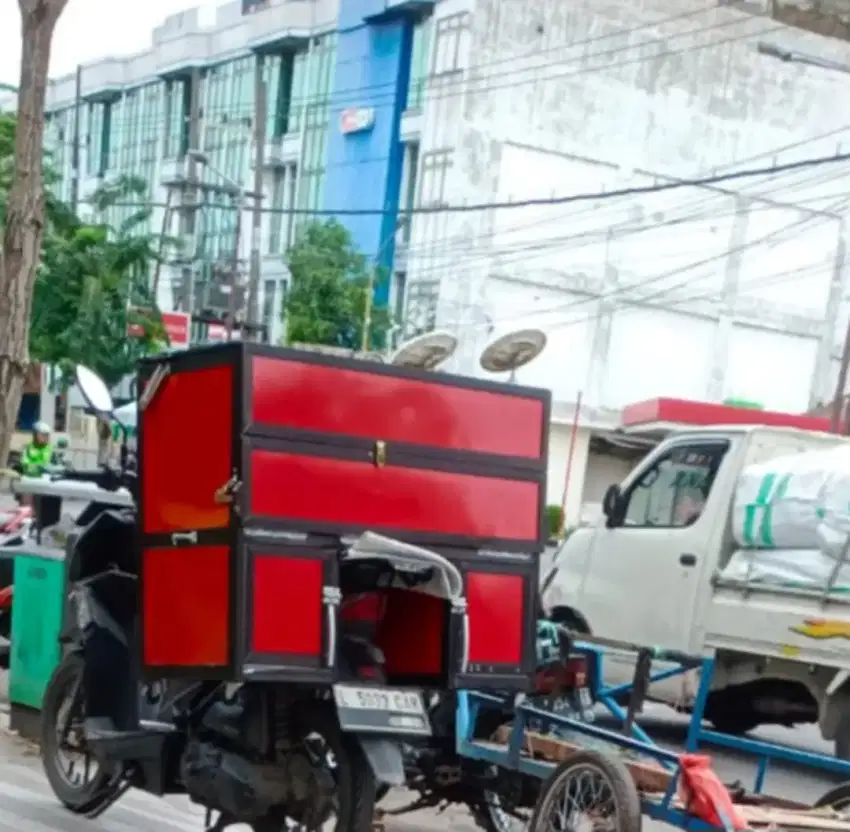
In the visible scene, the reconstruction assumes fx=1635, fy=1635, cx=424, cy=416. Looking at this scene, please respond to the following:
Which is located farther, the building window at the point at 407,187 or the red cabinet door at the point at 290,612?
the building window at the point at 407,187

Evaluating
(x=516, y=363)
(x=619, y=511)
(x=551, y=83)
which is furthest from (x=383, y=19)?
(x=619, y=511)

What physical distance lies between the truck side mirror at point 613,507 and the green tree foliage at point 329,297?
23.2 m

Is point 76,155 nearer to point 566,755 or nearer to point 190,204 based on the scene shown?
point 190,204

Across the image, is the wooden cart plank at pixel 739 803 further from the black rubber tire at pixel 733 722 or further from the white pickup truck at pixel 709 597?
the black rubber tire at pixel 733 722

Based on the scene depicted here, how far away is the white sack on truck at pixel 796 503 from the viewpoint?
8.95 metres

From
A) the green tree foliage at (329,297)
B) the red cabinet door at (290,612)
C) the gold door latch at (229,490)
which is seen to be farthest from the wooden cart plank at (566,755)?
the green tree foliage at (329,297)

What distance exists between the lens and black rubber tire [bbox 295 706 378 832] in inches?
224

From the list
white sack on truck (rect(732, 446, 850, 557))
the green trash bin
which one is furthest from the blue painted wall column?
the green trash bin

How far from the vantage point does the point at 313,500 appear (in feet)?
18.5

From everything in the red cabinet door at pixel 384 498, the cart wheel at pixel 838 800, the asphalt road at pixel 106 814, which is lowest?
the asphalt road at pixel 106 814

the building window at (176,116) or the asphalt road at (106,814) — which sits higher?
the building window at (176,116)

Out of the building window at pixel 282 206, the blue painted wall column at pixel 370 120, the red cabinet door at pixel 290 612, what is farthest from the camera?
the building window at pixel 282 206

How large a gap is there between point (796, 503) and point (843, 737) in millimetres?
1309

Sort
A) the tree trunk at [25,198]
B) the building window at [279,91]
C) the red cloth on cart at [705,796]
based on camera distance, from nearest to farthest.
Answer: the red cloth on cart at [705,796]
the tree trunk at [25,198]
the building window at [279,91]
